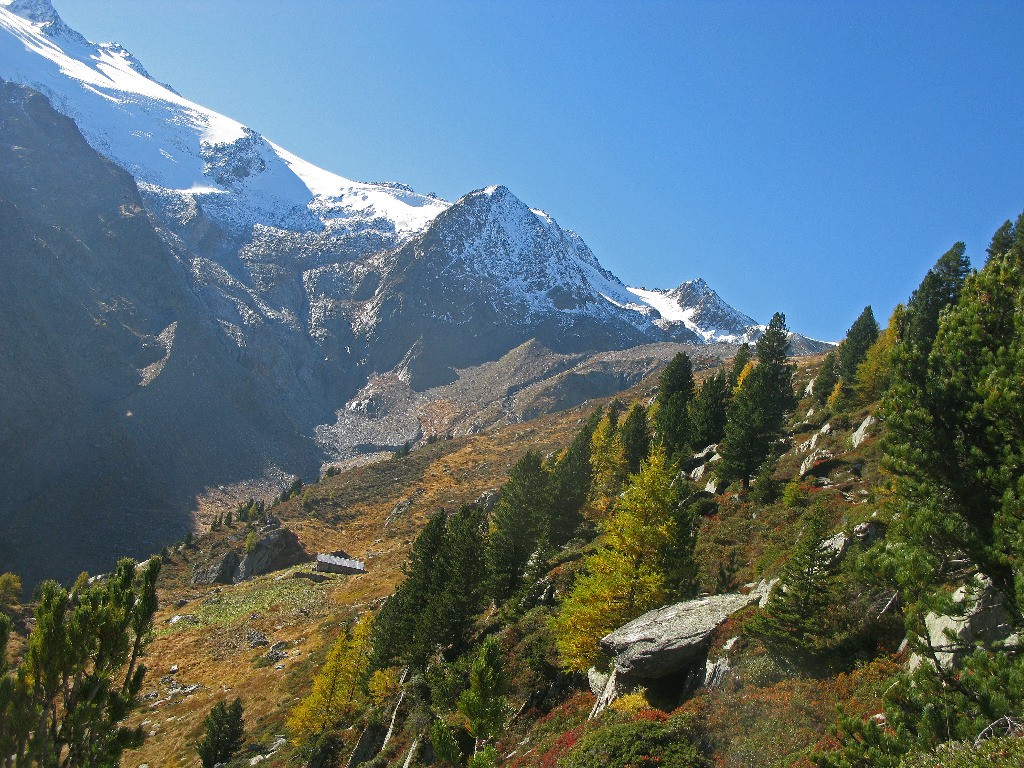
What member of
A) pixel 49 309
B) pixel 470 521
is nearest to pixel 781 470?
pixel 470 521

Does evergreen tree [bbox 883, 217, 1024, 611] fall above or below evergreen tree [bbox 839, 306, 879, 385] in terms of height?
below

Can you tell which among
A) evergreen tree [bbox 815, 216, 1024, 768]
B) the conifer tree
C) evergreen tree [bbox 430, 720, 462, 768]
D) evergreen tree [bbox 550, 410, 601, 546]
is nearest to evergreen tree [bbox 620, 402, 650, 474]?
the conifer tree

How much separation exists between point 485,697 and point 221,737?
2220cm

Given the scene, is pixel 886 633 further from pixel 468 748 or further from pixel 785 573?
pixel 468 748

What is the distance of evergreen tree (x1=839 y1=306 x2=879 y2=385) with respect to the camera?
210ft

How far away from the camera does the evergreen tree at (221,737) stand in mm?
32125

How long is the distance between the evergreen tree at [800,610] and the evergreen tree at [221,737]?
31351 millimetres

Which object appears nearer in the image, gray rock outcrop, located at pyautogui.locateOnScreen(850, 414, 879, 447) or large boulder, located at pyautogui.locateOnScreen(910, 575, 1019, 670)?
large boulder, located at pyautogui.locateOnScreen(910, 575, 1019, 670)

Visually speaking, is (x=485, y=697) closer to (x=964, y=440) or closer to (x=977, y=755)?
(x=977, y=755)

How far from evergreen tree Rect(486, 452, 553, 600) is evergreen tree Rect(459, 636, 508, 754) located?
1353cm

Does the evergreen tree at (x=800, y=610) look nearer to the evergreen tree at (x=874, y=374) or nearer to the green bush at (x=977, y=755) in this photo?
the green bush at (x=977, y=755)

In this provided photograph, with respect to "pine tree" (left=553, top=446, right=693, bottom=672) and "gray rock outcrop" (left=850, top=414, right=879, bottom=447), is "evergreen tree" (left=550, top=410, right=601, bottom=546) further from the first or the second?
"pine tree" (left=553, top=446, right=693, bottom=672)

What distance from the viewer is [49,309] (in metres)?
198

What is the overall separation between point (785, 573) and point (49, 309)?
250800mm
